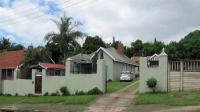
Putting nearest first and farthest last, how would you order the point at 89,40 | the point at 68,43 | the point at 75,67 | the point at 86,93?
1. the point at 86,93
2. the point at 75,67
3. the point at 68,43
4. the point at 89,40

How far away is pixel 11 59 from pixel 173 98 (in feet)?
111

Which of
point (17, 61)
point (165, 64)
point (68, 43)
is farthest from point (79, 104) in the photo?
point (68, 43)

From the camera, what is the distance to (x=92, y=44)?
90.2 meters

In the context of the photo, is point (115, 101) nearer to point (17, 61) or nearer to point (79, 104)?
point (79, 104)

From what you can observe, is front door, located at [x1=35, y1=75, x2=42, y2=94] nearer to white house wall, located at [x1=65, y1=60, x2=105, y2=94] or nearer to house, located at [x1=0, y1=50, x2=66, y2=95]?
house, located at [x1=0, y1=50, x2=66, y2=95]

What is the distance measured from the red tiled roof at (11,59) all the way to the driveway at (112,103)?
962 inches

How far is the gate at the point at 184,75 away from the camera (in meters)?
32.1

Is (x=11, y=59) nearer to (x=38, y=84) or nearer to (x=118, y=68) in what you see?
(x=118, y=68)

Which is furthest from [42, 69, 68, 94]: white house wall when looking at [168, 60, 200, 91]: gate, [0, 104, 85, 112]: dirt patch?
[168, 60, 200, 91]: gate

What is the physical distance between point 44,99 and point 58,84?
13.2 feet

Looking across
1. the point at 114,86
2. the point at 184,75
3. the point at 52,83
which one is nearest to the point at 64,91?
the point at 52,83

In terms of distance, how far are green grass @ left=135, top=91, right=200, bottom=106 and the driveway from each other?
110 centimetres

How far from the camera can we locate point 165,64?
32.4 meters

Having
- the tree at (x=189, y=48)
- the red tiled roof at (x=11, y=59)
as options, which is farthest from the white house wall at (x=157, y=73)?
the tree at (x=189, y=48)
